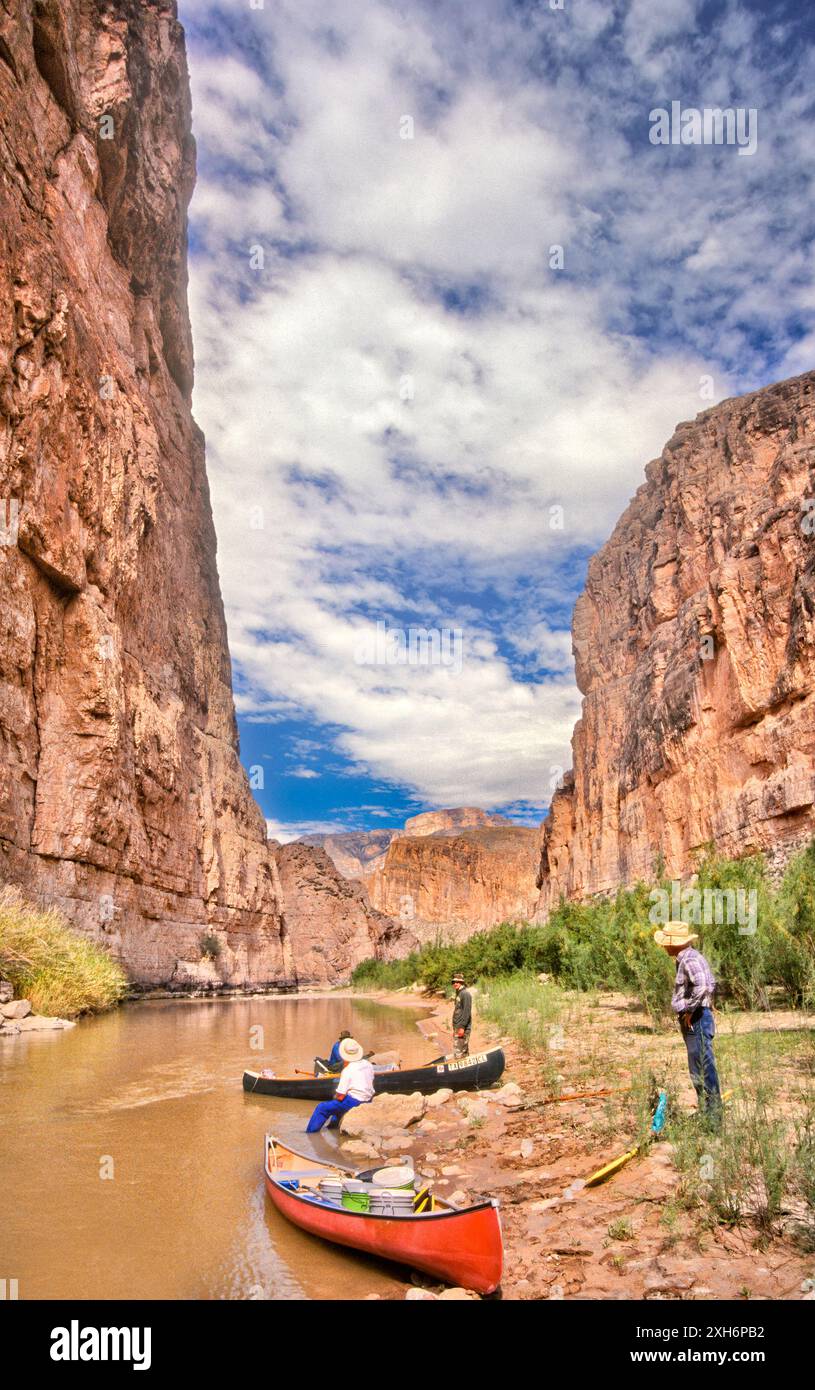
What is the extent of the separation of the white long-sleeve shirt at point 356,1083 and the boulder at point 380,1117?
0.40 ft

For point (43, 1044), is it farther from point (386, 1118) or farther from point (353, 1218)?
point (353, 1218)

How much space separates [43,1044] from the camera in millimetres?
13516

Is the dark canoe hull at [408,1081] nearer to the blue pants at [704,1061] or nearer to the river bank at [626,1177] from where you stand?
the river bank at [626,1177]

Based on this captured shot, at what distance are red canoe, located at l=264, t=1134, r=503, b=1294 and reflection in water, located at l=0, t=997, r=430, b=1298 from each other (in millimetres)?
178

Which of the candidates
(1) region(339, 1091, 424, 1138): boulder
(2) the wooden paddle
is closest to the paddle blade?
(2) the wooden paddle

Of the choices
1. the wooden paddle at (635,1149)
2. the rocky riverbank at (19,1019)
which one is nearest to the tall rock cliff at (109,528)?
the rocky riverbank at (19,1019)

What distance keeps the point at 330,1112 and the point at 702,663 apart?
37.5 m

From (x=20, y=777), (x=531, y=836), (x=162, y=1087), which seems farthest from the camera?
(x=531, y=836)

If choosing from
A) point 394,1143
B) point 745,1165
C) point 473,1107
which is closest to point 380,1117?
point 394,1143

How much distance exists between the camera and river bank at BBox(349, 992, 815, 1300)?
3979 mm

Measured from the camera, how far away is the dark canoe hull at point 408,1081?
10.2m

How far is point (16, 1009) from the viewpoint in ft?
50.3
